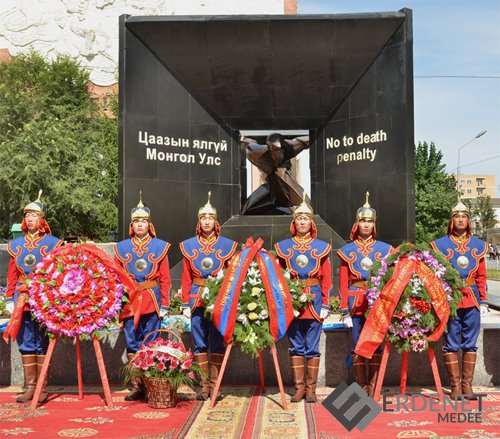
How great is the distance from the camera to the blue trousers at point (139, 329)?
7.07 meters

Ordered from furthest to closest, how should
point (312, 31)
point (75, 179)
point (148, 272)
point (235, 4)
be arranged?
point (235, 4) < point (75, 179) < point (312, 31) < point (148, 272)

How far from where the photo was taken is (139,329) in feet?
23.5

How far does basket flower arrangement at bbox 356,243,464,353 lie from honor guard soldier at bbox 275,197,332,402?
1.80 feet

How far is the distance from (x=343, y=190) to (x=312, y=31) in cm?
279

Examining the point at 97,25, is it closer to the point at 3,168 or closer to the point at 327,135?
the point at 3,168

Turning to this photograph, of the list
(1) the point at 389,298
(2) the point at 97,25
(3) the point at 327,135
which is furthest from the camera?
(2) the point at 97,25

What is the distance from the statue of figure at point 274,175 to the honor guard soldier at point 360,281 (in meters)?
4.29

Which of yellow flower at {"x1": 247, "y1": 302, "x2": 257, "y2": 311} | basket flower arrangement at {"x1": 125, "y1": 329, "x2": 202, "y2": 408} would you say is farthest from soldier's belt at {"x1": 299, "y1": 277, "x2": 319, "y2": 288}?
basket flower arrangement at {"x1": 125, "y1": 329, "x2": 202, "y2": 408}

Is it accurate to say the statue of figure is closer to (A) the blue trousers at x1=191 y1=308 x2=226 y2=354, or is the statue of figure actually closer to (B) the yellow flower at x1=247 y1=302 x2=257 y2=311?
(A) the blue trousers at x1=191 y1=308 x2=226 y2=354

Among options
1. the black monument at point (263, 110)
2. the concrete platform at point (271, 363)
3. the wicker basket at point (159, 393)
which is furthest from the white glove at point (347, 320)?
the black monument at point (263, 110)

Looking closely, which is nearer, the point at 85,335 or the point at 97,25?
the point at 85,335

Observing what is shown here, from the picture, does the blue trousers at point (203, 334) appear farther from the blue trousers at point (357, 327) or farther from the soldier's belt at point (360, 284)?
the soldier's belt at point (360, 284)

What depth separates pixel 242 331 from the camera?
6.57 meters

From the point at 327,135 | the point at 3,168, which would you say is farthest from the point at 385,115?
the point at 3,168
